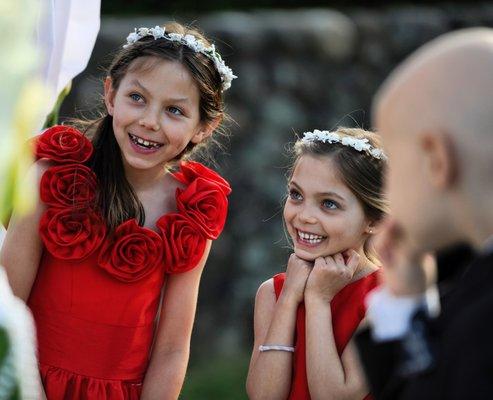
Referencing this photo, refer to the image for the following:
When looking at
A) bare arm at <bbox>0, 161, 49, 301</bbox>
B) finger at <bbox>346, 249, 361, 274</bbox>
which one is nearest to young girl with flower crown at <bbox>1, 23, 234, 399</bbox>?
bare arm at <bbox>0, 161, 49, 301</bbox>

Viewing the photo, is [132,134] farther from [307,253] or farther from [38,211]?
[307,253]

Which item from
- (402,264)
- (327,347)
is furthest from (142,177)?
(402,264)

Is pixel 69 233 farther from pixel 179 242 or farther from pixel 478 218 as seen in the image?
pixel 478 218

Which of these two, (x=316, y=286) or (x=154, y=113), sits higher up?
(x=154, y=113)

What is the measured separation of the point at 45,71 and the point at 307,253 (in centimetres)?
89

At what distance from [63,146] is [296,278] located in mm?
780

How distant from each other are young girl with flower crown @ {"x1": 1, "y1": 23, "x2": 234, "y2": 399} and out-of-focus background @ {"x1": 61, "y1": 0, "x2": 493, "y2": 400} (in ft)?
8.19

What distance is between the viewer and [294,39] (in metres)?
6.55

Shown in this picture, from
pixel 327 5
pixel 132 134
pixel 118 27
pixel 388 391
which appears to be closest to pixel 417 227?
pixel 388 391

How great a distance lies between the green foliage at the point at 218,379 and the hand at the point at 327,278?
2430 mm

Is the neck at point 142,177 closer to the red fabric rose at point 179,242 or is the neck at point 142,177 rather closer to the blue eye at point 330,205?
the red fabric rose at point 179,242

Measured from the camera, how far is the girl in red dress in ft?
9.15

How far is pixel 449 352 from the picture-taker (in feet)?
4.82

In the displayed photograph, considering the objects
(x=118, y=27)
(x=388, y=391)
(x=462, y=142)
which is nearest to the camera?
(x=462, y=142)
